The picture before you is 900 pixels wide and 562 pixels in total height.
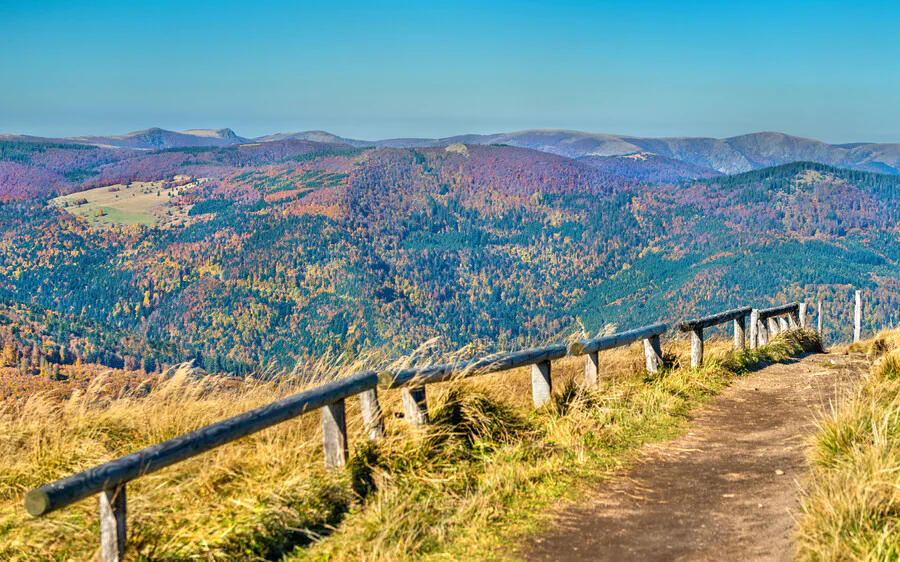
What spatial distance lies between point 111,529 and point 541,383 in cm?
424

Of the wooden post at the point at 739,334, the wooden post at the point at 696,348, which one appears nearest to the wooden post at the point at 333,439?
the wooden post at the point at 696,348

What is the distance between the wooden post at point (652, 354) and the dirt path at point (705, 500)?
3.59 feet

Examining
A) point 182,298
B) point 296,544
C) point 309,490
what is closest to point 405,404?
point 309,490

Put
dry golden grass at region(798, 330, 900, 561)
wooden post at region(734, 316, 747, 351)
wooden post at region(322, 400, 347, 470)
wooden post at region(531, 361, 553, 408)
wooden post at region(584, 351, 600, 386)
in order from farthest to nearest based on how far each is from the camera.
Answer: wooden post at region(734, 316, 747, 351), wooden post at region(584, 351, 600, 386), wooden post at region(531, 361, 553, 408), wooden post at region(322, 400, 347, 470), dry golden grass at region(798, 330, 900, 561)

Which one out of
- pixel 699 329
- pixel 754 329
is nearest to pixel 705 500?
pixel 699 329

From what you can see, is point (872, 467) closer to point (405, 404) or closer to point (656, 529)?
point (656, 529)

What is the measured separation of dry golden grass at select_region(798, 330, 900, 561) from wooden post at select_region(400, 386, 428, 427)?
101 inches

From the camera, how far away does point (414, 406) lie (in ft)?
18.8

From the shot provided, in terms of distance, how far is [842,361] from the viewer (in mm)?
11352

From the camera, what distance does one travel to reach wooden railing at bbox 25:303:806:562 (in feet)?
12.1

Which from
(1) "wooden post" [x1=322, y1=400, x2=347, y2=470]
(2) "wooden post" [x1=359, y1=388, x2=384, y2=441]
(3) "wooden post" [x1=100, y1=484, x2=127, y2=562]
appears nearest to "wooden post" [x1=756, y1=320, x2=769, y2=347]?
(2) "wooden post" [x1=359, y1=388, x2=384, y2=441]

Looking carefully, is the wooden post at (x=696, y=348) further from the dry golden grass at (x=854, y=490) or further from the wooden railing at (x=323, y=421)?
the dry golden grass at (x=854, y=490)

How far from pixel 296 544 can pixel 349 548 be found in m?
0.36

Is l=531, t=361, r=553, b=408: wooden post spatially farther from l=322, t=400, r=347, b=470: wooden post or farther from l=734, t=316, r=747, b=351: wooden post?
l=734, t=316, r=747, b=351: wooden post
